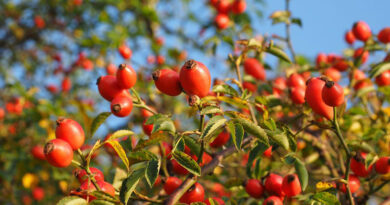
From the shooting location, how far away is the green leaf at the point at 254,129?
136cm

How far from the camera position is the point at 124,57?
331 cm

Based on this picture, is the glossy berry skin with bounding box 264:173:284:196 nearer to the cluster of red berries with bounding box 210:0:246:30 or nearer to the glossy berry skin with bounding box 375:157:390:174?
the glossy berry skin with bounding box 375:157:390:174

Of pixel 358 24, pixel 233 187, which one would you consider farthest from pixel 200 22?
pixel 233 187

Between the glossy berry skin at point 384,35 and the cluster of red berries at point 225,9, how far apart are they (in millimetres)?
1763

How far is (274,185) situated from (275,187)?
1cm

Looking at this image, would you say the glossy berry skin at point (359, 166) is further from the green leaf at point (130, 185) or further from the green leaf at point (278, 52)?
the green leaf at point (130, 185)

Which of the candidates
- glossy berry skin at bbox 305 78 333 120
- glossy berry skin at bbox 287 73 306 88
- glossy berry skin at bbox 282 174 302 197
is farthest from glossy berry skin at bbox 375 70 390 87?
glossy berry skin at bbox 282 174 302 197

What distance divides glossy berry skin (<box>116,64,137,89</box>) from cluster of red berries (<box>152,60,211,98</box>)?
7.3 inches

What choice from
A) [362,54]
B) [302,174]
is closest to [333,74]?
[362,54]

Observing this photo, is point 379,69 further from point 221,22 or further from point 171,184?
point 221,22

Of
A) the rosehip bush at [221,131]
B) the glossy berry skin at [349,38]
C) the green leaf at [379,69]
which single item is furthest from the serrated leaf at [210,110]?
the glossy berry skin at [349,38]

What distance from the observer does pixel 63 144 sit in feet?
4.70

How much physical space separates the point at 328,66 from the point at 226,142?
1.16 m

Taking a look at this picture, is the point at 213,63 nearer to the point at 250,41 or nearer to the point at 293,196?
the point at 250,41
